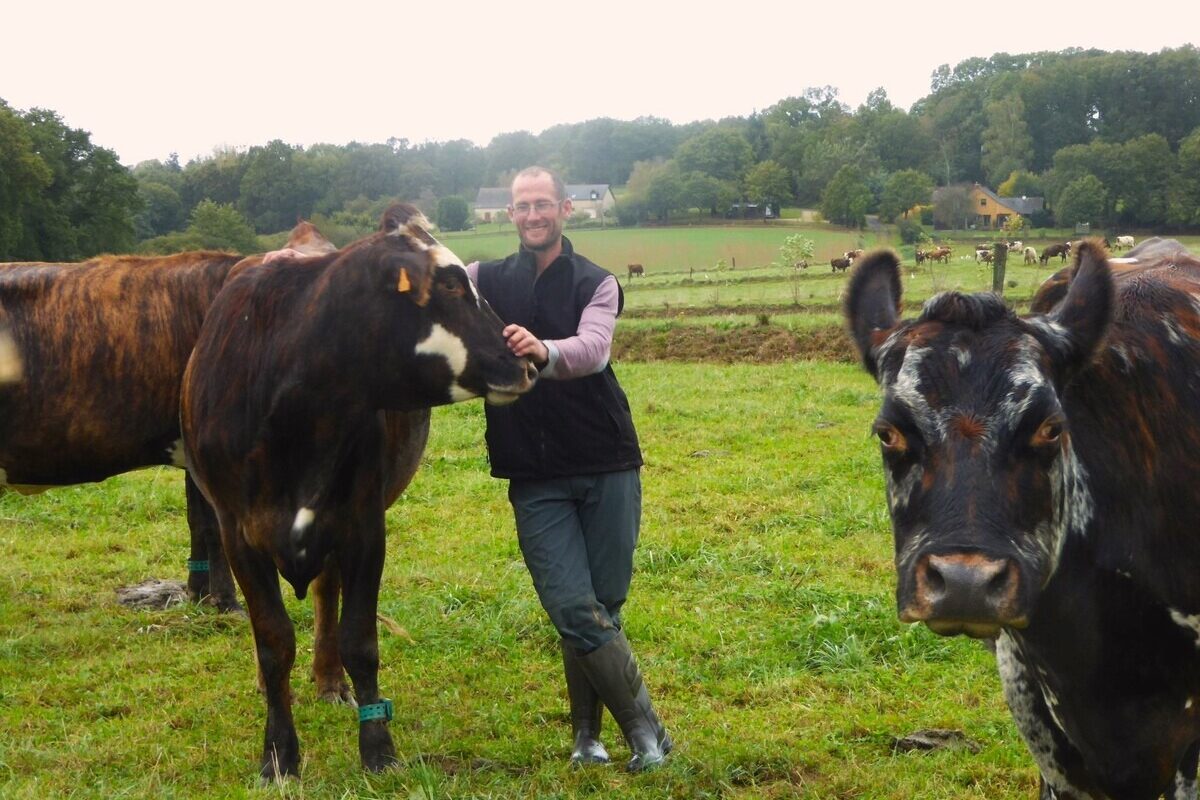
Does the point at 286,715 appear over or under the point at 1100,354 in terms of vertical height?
under

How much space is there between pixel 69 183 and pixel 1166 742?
137 ft

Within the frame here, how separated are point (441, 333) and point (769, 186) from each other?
63758 mm

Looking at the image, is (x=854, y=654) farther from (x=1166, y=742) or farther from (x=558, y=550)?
(x=1166, y=742)

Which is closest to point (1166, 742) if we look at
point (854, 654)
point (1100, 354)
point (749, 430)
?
point (1100, 354)

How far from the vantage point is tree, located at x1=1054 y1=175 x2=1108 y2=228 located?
1923 inches

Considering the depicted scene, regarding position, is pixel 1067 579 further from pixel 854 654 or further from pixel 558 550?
pixel 854 654

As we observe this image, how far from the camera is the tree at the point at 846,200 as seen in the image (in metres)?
59.5

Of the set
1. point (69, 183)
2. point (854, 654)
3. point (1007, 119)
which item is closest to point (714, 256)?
point (69, 183)

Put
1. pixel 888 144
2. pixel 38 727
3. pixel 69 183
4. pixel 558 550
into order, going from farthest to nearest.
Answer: pixel 888 144
pixel 69 183
pixel 38 727
pixel 558 550

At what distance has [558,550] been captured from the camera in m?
4.89

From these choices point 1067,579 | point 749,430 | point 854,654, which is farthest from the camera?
point 749,430

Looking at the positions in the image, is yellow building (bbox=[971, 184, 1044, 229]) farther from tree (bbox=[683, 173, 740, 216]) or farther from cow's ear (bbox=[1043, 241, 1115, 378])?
cow's ear (bbox=[1043, 241, 1115, 378])

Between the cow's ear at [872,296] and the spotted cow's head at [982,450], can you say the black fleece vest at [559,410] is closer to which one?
the cow's ear at [872,296]

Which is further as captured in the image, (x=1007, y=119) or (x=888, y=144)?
(x=888, y=144)
